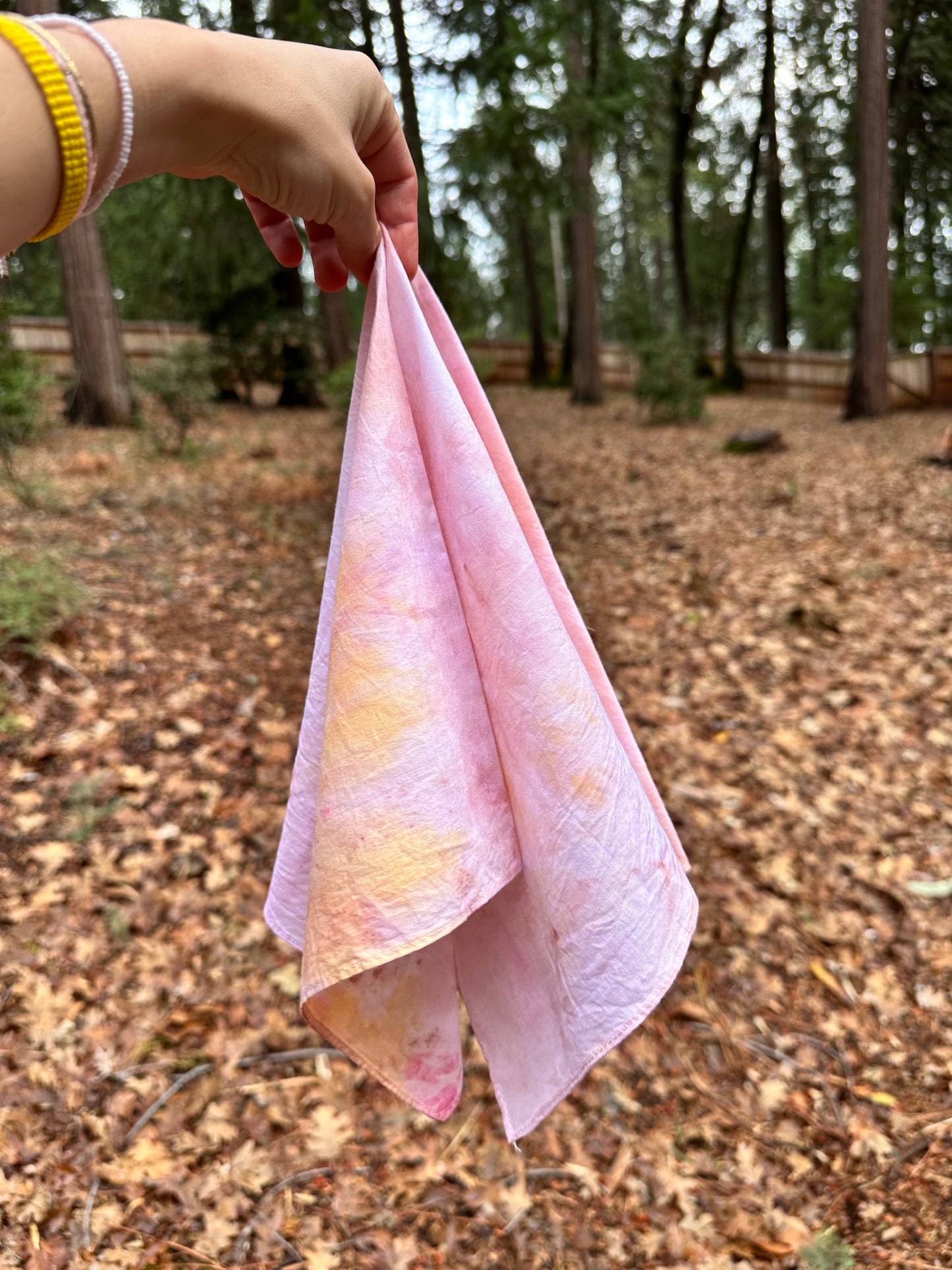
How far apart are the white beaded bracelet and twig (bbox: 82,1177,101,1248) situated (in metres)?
2.44

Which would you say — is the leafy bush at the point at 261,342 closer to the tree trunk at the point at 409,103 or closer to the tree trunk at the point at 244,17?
the tree trunk at the point at 244,17

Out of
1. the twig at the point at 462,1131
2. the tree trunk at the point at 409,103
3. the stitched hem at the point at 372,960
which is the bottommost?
the twig at the point at 462,1131

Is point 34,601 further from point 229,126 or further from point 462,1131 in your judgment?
point 229,126

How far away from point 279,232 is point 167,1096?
243 centimetres

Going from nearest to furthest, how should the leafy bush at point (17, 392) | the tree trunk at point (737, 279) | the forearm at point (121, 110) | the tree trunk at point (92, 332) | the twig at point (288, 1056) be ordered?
the forearm at point (121, 110)
the twig at point (288, 1056)
the leafy bush at point (17, 392)
the tree trunk at point (92, 332)
the tree trunk at point (737, 279)

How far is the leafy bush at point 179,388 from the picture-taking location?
27.1 feet

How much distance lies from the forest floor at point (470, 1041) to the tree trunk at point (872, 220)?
7167 mm

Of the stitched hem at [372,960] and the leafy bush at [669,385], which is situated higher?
the leafy bush at [669,385]

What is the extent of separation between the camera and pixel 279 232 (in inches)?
55.2

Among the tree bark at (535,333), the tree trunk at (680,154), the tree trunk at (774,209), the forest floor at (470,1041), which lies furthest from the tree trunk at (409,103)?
the tree bark at (535,333)

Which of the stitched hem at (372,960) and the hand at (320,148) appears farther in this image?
the stitched hem at (372,960)

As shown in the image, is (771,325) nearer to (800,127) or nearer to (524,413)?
(800,127)

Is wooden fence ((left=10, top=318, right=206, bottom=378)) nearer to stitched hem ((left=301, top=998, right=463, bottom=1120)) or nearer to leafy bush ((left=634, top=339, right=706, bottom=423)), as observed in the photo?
leafy bush ((left=634, top=339, right=706, bottom=423))

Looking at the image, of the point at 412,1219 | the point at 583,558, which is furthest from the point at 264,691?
the point at 583,558
